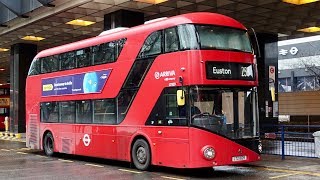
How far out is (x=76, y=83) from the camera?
15.5 metres

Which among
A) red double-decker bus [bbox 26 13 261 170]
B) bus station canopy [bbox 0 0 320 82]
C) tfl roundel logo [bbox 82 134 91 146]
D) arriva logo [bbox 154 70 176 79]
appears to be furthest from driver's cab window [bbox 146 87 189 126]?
bus station canopy [bbox 0 0 320 82]

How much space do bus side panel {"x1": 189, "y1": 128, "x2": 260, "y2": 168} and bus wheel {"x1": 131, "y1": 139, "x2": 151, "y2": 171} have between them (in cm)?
191

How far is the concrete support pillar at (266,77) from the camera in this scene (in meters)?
25.0

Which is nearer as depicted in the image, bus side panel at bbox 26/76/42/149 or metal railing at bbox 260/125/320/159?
metal railing at bbox 260/125/320/159

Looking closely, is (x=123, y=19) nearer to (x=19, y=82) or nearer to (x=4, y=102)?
(x=19, y=82)

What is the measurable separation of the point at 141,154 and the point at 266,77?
14.7 meters

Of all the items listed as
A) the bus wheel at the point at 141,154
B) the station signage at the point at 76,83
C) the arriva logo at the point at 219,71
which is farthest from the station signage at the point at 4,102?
the arriva logo at the point at 219,71

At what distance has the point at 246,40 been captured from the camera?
476 inches

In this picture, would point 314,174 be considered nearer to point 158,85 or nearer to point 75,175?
point 158,85

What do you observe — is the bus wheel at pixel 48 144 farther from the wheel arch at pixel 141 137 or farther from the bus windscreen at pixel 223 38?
the bus windscreen at pixel 223 38

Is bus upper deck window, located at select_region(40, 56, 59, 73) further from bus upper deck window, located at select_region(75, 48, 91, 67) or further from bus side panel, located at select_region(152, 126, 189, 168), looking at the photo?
bus side panel, located at select_region(152, 126, 189, 168)

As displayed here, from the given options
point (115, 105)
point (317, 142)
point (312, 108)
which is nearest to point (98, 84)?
point (115, 105)

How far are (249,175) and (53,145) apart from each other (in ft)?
27.5

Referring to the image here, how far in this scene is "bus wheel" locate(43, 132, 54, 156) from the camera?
1744cm
